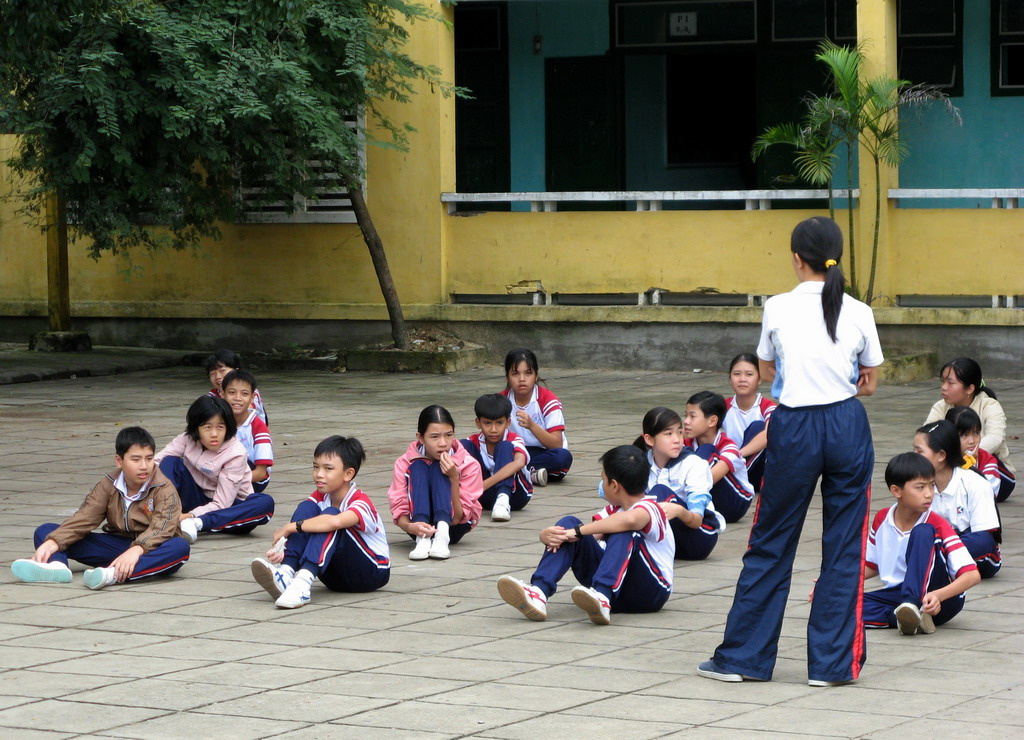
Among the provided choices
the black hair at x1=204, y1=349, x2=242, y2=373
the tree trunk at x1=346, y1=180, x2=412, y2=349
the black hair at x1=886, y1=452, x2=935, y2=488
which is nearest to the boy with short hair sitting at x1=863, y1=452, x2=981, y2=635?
the black hair at x1=886, y1=452, x2=935, y2=488

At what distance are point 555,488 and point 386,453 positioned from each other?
1.90m

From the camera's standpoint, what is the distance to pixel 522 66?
62.1 ft

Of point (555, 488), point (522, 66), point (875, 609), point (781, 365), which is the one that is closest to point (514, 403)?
point (555, 488)

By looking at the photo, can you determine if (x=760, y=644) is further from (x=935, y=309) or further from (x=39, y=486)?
(x=935, y=309)

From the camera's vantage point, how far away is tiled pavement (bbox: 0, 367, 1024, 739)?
5106 millimetres

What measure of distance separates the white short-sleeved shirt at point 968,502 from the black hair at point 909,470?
2.39 ft

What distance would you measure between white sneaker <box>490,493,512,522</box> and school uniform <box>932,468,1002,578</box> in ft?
9.11

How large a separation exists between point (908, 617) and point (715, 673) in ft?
3.46

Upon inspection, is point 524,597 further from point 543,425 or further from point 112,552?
point 543,425

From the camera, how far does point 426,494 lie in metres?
8.14

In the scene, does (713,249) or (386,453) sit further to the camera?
(713,249)

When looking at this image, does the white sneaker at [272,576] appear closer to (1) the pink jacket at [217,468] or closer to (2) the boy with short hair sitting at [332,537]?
(2) the boy with short hair sitting at [332,537]

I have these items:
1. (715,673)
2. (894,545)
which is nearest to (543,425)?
(894,545)

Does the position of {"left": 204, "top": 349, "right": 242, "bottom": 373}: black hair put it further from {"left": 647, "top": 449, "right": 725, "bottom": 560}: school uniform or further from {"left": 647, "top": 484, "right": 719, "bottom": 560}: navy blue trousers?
{"left": 647, "top": 484, "right": 719, "bottom": 560}: navy blue trousers
